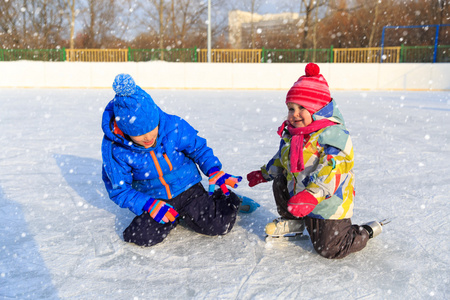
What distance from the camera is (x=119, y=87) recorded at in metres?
1.71

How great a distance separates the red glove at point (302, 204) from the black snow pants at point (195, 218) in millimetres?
491

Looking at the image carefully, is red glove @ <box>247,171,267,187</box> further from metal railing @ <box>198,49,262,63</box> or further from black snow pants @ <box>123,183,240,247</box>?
metal railing @ <box>198,49,262,63</box>

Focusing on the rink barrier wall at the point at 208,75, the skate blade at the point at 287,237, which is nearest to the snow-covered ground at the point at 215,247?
the skate blade at the point at 287,237

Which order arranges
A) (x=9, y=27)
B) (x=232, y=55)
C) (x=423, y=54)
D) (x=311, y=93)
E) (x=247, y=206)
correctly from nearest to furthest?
1. (x=311, y=93)
2. (x=247, y=206)
3. (x=423, y=54)
4. (x=232, y=55)
5. (x=9, y=27)

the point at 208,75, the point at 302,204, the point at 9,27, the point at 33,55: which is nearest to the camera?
the point at 302,204

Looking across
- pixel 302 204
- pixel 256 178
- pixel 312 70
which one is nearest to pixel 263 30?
pixel 256 178

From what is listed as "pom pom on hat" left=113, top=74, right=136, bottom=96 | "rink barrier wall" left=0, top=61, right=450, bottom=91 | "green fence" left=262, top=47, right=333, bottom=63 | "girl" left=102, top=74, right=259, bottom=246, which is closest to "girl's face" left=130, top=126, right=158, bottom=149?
"girl" left=102, top=74, right=259, bottom=246

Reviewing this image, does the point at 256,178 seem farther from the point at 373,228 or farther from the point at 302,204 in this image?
the point at 373,228

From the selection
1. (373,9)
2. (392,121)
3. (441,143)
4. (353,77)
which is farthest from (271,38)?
(441,143)

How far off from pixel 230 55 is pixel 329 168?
13729 mm

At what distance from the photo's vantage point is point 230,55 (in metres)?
14.9

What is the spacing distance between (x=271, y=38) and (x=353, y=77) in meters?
12.4

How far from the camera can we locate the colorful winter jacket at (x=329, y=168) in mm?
1600

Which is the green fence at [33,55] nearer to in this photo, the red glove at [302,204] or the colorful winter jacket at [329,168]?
the colorful winter jacket at [329,168]
